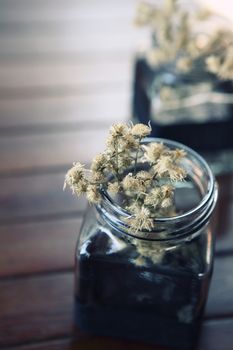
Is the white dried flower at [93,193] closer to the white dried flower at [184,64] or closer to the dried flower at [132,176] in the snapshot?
the dried flower at [132,176]

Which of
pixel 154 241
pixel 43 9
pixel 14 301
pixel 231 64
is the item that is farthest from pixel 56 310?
pixel 43 9

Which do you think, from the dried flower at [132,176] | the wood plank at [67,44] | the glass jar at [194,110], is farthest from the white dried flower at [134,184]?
the wood plank at [67,44]

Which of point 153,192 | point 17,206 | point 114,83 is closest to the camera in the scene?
point 153,192

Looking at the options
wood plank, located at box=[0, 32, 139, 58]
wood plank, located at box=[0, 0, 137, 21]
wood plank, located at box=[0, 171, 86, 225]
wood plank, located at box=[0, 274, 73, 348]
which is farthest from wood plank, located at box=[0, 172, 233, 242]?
wood plank, located at box=[0, 0, 137, 21]

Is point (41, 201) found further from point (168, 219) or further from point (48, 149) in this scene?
point (168, 219)

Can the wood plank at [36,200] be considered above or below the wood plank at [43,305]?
above

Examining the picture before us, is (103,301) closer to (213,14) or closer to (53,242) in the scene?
(53,242)
